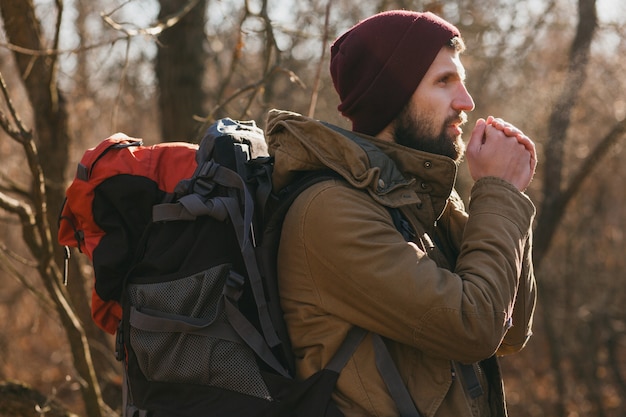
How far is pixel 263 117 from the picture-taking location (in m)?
5.82

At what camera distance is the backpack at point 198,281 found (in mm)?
2225

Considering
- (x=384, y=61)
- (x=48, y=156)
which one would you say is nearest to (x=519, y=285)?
(x=384, y=61)

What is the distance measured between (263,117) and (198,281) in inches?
145

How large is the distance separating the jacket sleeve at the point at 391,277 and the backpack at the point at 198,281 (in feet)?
0.25

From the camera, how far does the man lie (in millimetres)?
2176

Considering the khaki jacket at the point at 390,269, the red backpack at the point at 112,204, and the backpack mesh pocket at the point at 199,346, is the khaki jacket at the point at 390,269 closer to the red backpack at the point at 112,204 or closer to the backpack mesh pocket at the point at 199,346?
the backpack mesh pocket at the point at 199,346

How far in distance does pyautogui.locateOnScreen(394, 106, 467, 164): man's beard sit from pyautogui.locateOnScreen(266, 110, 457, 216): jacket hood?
15 cm

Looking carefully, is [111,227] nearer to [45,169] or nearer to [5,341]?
[45,169]

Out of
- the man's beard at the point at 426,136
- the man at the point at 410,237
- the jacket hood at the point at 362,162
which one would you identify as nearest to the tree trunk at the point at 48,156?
the jacket hood at the point at 362,162

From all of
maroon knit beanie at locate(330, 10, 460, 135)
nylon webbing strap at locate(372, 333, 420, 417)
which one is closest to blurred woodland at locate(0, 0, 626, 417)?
maroon knit beanie at locate(330, 10, 460, 135)

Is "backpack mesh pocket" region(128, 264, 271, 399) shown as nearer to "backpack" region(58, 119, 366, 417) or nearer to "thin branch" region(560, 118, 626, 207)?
"backpack" region(58, 119, 366, 417)

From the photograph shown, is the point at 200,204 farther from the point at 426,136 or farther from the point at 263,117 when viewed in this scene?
the point at 263,117

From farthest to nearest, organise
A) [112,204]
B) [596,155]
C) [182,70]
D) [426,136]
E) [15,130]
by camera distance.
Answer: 1. [182,70]
2. [596,155]
3. [15,130]
4. [426,136]
5. [112,204]

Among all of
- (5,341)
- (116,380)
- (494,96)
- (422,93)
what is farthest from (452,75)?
(5,341)
